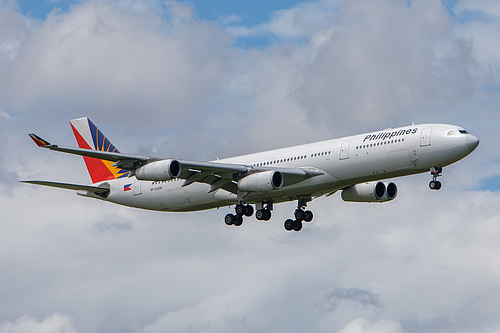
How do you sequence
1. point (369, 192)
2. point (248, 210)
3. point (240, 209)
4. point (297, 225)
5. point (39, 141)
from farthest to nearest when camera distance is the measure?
point (297, 225) < point (369, 192) < point (248, 210) < point (240, 209) < point (39, 141)

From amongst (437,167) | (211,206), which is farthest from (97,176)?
(437,167)

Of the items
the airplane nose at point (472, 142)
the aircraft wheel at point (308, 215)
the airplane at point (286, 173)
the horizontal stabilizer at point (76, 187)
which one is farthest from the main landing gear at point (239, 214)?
the airplane nose at point (472, 142)

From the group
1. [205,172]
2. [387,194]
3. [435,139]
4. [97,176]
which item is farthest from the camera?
[97,176]

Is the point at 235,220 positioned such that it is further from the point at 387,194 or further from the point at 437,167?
the point at 437,167

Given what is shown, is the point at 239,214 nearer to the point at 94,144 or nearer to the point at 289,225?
the point at 289,225

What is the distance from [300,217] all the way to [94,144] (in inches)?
749

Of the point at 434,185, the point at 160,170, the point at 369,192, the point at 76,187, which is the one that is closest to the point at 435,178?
the point at 434,185

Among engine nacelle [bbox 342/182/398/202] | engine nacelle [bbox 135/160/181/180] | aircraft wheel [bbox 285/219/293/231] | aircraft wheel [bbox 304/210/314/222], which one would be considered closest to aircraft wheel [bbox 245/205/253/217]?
aircraft wheel [bbox 285/219/293/231]

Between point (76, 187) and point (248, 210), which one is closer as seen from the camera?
point (248, 210)

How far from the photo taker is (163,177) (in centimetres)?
6138

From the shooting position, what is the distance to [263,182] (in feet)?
207

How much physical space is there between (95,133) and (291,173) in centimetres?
2229

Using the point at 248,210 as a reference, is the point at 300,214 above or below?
above

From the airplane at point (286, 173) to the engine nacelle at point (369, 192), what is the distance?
7 centimetres
